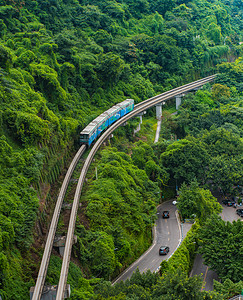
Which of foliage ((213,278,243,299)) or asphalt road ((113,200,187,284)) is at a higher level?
asphalt road ((113,200,187,284))

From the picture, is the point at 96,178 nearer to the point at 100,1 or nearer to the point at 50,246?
the point at 50,246

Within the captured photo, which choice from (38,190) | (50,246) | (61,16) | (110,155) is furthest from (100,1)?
(50,246)

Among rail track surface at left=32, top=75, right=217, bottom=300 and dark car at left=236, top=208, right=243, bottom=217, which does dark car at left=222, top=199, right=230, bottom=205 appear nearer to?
dark car at left=236, top=208, right=243, bottom=217

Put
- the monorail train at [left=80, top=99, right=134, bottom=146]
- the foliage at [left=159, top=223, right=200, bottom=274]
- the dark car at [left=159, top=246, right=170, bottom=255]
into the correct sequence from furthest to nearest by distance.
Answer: the monorail train at [left=80, top=99, right=134, bottom=146]
the dark car at [left=159, top=246, right=170, bottom=255]
the foliage at [left=159, top=223, right=200, bottom=274]

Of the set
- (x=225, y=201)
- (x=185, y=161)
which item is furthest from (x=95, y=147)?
(x=225, y=201)

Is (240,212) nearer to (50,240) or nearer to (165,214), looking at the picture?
(165,214)

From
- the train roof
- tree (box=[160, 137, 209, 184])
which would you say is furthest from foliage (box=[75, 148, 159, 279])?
tree (box=[160, 137, 209, 184])

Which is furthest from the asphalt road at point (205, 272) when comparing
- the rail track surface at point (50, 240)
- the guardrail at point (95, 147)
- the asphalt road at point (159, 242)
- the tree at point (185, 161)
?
the rail track surface at point (50, 240)
